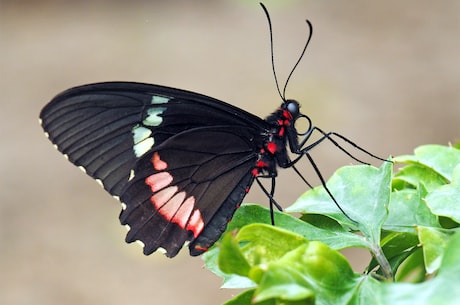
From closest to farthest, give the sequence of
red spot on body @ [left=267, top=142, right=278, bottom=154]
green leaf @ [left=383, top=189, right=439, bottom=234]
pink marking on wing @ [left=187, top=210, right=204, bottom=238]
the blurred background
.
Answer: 1. green leaf @ [left=383, top=189, right=439, bottom=234]
2. pink marking on wing @ [left=187, top=210, right=204, bottom=238]
3. red spot on body @ [left=267, top=142, right=278, bottom=154]
4. the blurred background

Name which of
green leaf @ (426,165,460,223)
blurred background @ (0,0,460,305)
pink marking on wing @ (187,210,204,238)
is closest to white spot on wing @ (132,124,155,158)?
pink marking on wing @ (187,210,204,238)

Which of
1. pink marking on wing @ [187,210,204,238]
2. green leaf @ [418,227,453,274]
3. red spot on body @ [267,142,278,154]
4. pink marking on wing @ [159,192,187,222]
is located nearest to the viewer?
green leaf @ [418,227,453,274]

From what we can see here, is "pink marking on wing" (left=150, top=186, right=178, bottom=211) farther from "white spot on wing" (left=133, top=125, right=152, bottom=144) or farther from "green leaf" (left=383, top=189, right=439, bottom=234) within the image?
"green leaf" (left=383, top=189, right=439, bottom=234)

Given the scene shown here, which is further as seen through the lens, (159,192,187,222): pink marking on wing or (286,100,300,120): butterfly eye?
(286,100,300,120): butterfly eye

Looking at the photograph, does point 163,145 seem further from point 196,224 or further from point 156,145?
point 196,224

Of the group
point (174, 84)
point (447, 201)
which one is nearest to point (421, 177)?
point (447, 201)

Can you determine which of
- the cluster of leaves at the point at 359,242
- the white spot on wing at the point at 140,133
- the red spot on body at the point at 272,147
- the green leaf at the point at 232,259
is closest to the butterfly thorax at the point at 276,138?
the red spot on body at the point at 272,147
